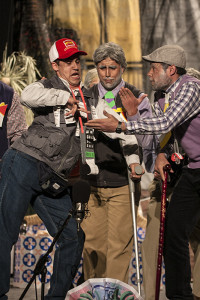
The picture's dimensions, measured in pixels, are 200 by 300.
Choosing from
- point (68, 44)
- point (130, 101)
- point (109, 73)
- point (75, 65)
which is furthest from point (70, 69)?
point (109, 73)

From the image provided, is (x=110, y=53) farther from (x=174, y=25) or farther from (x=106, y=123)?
(x=174, y=25)

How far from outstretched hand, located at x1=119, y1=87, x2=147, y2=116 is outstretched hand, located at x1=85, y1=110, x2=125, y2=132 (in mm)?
309

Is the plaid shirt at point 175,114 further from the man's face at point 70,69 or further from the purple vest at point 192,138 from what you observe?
the man's face at point 70,69

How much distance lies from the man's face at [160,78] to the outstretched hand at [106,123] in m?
0.51

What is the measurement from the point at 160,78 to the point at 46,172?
106 cm

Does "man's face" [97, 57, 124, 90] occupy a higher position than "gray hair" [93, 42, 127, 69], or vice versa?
"gray hair" [93, 42, 127, 69]

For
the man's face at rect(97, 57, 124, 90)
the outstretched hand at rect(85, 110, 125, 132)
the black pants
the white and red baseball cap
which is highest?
the white and red baseball cap

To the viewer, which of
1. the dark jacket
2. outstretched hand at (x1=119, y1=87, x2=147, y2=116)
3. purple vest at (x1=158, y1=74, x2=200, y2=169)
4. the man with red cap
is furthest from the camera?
the dark jacket

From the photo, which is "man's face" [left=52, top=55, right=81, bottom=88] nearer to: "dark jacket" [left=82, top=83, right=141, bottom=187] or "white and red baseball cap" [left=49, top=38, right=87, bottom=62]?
"white and red baseball cap" [left=49, top=38, right=87, bottom=62]

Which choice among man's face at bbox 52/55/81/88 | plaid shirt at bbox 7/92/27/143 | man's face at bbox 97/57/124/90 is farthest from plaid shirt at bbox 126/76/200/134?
plaid shirt at bbox 7/92/27/143

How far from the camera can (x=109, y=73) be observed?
4.11 metres

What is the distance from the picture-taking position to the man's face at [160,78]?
150 inches

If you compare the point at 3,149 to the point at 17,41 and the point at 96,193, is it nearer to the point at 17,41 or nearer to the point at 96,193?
the point at 96,193

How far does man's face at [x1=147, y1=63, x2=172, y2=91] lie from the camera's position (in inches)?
150
